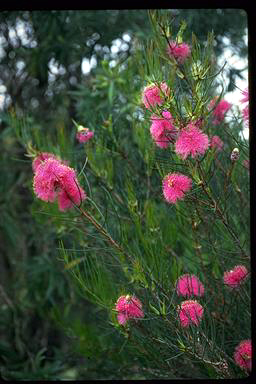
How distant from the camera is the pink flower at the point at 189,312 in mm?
822

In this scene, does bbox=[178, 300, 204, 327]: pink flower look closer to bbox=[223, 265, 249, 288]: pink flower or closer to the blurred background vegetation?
bbox=[223, 265, 249, 288]: pink flower

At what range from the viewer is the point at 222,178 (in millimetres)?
1039

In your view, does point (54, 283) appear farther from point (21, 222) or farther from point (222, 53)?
point (222, 53)

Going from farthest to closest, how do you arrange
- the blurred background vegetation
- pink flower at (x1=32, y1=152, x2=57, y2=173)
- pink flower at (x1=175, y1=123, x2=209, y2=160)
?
the blurred background vegetation, pink flower at (x1=32, y1=152, x2=57, y2=173), pink flower at (x1=175, y1=123, x2=209, y2=160)

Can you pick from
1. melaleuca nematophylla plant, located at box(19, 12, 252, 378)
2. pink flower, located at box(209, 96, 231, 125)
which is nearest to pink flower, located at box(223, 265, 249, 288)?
melaleuca nematophylla plant, located at box(19, 12, 252, 378)

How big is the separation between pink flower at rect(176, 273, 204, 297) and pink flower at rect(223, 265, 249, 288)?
0.05m

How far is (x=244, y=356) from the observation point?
85 cm

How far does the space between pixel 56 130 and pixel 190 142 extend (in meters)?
1.39

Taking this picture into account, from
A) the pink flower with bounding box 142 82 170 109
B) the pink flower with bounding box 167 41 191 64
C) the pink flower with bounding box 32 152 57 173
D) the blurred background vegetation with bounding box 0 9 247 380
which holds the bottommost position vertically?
the blurred background vegetation with bounding box 0 9 247 380

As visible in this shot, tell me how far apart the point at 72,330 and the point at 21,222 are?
3.28ft

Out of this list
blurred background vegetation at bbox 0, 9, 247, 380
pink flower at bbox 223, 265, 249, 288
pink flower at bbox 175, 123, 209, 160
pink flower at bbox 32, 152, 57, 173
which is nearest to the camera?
pink flower at bbox 175, 123, 209, 160

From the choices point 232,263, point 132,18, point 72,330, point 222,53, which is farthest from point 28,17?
point 232,263

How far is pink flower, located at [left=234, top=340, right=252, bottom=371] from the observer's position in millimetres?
847

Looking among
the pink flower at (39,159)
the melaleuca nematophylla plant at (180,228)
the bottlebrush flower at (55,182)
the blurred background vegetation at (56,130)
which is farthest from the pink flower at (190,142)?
the blurred background vegetation at (56,130)
